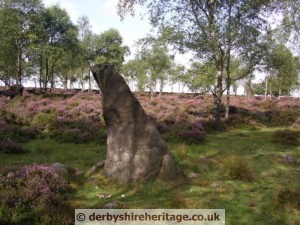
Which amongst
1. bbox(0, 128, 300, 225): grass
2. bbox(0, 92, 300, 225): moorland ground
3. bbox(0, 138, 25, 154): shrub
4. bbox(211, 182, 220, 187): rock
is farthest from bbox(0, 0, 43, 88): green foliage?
bbox(211, 182, 220, 187): rock

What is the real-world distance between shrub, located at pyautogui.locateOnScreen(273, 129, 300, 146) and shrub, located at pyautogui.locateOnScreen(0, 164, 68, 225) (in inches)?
556

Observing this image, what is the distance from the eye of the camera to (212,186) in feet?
32.3

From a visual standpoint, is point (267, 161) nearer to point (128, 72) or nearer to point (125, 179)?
point (125, 179)

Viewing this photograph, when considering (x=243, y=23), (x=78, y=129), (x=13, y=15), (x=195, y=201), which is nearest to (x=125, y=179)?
(x=195, y=201)

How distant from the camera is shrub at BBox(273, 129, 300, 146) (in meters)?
18.0

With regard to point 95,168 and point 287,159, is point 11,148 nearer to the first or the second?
point 95,168

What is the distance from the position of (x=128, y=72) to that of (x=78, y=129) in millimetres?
55722

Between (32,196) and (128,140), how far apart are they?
12.0 feet

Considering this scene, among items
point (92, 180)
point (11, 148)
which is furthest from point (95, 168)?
point (11, 148)

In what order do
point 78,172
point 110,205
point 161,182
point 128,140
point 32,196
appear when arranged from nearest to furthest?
point 32,196 < point 110,205 < point 161,182 < point 128,140 < point 78,172

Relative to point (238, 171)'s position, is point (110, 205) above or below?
below

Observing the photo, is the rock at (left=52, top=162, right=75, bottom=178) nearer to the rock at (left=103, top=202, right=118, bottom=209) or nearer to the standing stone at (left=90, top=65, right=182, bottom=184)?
the standing stone at (left=90, top=65, right=182, bottom=184)

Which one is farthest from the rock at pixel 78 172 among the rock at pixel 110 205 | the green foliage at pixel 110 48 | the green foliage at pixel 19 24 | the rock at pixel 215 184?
the green foliage at pixel 110 48

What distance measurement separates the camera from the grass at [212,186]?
26.2 feet
